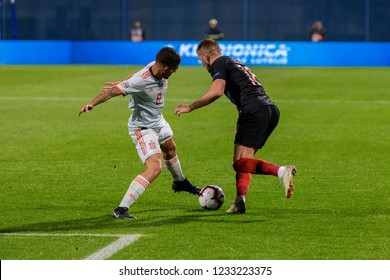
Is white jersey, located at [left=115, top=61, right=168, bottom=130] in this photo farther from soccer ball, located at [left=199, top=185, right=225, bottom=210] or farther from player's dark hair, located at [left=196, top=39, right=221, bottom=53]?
soccer ball, located at [left=199, top=185, right=225, bottom=210]

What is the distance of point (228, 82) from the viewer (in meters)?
11.4

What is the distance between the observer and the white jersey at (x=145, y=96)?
10.9 m

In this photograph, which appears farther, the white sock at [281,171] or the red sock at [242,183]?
the red sock at [242,183]

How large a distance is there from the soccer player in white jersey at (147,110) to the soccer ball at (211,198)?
655 mm

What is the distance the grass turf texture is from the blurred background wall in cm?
2768

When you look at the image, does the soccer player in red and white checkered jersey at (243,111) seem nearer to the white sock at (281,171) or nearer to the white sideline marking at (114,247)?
the white sock at (281,171)

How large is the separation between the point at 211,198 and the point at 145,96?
1.33 m

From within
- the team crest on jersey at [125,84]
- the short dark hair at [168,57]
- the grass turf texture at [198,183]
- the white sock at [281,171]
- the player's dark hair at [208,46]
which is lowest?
the grass turf texture at [198,183]

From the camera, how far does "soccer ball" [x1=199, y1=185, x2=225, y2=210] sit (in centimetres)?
1146

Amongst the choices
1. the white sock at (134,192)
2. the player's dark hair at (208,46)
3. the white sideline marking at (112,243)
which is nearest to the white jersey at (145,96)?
the player's dark hair at (208,46)

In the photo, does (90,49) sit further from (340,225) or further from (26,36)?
(340,225)

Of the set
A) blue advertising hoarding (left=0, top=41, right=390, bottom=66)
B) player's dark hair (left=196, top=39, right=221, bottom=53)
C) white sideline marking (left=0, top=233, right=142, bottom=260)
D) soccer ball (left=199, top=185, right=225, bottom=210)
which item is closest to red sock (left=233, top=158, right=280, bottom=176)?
soccer ball (left=199, top=185, right=225, bottom=210)

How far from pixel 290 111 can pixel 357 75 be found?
14368 mm
